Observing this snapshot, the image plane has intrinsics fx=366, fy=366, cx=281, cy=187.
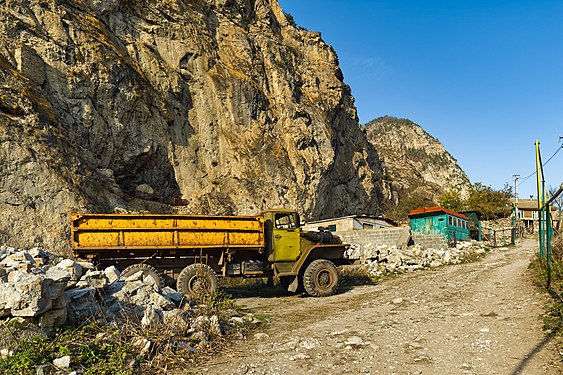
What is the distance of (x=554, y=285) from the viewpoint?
30.6 feet

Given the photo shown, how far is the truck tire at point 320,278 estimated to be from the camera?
35.0 ft

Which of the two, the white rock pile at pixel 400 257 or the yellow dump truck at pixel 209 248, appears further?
the white rock pile at pixel 400 257

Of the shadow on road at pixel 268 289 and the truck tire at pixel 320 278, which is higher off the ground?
the truck tire at pixel 320 278

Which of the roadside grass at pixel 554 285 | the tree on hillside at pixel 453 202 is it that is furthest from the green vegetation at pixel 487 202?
the roadside grass at pixel 554 285

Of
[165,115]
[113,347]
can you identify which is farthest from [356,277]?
[165,115]

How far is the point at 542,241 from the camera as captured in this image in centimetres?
1295

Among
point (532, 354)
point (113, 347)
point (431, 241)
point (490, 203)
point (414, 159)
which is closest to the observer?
point (113, 347)

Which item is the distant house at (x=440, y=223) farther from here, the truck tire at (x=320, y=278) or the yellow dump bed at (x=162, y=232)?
the yellow dump bed at (x=162, y=232)

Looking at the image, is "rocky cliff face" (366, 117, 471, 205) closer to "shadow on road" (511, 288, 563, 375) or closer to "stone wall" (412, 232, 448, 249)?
"stone wall" (412, 232, 448, 249)

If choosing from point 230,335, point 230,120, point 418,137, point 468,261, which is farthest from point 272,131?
point 418,137

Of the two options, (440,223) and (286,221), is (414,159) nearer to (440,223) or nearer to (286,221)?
(440,223)

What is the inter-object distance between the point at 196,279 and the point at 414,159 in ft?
355

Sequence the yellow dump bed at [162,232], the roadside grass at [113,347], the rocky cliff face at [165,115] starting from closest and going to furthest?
the roadside grass at [113,347]
the yellow dump bed at [162,232]
the rocky cliff face at [165,115]

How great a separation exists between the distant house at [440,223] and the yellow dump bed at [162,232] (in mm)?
19227
